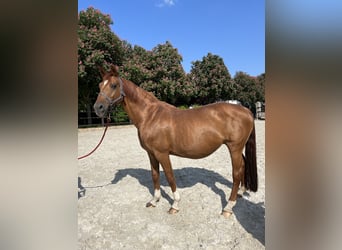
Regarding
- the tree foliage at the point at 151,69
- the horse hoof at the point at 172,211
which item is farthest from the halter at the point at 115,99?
the tree foliage at the point at 151,69

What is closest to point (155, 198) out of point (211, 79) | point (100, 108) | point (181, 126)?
point (181, 126)

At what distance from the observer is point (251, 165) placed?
352 cm

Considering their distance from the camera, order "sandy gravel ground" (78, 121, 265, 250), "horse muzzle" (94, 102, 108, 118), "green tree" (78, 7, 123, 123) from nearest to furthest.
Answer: "sandy gravel ground" (78, 121, 265, 250)
"horse muzzle" (94, 102, 108, 118)
"green tree" (78, 7, 123, 123)

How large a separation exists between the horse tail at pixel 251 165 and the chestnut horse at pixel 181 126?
0.6 inches

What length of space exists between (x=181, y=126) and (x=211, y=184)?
180 cm

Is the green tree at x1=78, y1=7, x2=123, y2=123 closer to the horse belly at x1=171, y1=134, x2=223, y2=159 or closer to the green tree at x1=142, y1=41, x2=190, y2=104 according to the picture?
the green tree at x1=142, y1=41, x2=190, y2=104

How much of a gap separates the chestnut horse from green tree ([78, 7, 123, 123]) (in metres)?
9.96

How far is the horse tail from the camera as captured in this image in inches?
134

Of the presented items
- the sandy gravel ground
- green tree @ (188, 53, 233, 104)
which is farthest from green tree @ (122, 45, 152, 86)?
the sandy gravel ground
